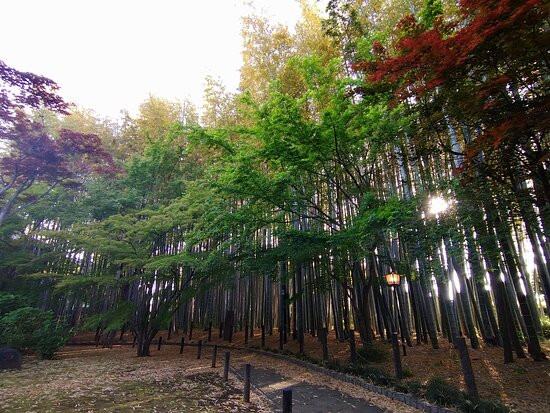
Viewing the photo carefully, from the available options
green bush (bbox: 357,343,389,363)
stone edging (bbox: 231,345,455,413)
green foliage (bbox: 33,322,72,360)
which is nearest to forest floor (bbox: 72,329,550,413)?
green bush (bbox: 357,343,389,363)

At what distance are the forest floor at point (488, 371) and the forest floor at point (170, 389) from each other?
110 cm

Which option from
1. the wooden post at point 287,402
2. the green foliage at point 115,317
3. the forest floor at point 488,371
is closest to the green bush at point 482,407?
the forest floor at point 488,371

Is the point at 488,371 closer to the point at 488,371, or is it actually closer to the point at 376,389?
the point at 488,371

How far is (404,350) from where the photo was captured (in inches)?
249

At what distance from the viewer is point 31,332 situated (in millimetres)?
8172

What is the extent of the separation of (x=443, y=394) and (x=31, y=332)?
33.1 feet

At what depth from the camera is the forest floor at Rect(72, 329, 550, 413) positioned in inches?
150

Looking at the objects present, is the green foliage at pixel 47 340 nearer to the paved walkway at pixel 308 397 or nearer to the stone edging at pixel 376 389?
the paved walkway at pixel 308 397

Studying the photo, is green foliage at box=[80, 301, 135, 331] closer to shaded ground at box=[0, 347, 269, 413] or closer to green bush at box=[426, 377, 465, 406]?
shaded ground at box=[0, 347, 269, 413]

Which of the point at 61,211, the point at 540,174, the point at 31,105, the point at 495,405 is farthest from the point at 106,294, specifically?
the point at 540,174

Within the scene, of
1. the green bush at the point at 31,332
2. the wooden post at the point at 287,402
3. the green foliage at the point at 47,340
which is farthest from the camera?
the green foliage at the point at 47,340

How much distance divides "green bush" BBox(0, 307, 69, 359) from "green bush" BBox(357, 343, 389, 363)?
837cm

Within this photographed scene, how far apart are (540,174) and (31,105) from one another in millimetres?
11973

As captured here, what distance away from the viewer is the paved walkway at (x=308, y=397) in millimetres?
3962
